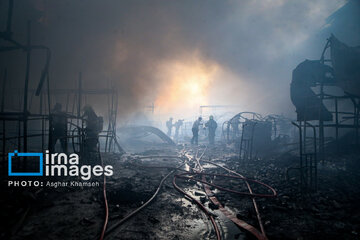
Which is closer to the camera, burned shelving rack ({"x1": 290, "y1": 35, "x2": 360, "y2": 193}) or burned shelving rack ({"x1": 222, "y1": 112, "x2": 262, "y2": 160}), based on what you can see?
burned shelving rack ({"x1": 290, "y1": 35, "x2": 360, "y2": 193})

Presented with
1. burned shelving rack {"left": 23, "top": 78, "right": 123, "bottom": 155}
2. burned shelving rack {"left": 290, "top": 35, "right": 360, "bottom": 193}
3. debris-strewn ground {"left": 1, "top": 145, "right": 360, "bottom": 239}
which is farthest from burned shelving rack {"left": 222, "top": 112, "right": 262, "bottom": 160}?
burned shelving rack {"left": 23, "top": 78, "right": 123, "bottom": 155}

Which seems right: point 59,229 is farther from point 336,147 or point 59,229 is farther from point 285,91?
point 285,91

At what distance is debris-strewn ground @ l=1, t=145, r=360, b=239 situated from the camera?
10.7 ft

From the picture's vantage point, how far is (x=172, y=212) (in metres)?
4.21

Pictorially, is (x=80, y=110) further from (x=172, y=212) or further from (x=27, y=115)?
(x=172, y=212)

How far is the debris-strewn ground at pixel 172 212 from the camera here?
3268 mm

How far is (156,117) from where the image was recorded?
55.5m

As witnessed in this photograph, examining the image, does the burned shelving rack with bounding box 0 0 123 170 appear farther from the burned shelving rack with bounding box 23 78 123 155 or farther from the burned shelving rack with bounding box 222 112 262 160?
the burned shelving rack with bounding box 222 112 262 160

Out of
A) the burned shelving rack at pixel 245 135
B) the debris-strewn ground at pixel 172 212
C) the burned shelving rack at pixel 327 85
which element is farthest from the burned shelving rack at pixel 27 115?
the burned shelving rack at pixel 327 85

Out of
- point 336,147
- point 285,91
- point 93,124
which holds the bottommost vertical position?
point 336,147

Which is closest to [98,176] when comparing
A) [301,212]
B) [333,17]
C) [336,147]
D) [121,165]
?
[121,165]

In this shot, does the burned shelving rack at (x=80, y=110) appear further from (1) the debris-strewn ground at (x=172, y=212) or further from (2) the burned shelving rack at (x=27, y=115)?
(1) the debris-strewn ground at (x=172, y=212)

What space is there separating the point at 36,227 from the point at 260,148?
1263 cm

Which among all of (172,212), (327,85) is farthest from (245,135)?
(172,212)
